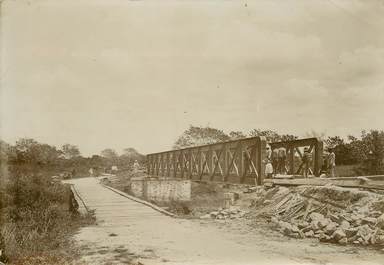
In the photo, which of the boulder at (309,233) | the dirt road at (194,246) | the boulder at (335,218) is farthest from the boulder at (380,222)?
the boulder at (309,233)

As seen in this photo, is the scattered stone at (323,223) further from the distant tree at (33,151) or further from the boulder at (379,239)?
the distant tree at (33,151)

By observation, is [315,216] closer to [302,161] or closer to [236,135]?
[236,135]

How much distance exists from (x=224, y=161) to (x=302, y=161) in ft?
9.89

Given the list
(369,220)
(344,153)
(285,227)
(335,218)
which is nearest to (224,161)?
(285,227)

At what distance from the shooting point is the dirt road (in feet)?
27.0

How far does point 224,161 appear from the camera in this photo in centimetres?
1295

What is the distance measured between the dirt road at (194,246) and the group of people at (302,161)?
3751 millimetres

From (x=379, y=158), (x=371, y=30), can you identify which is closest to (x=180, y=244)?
(x=371, y=30)

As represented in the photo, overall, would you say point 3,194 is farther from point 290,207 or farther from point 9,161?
point 290,207

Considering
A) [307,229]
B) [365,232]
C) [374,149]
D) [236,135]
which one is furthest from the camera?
[374,149]

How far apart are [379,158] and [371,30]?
8.54m

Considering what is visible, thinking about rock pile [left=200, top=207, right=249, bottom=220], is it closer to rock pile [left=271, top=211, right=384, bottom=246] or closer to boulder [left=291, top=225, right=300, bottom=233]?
rock pile [left=271, top=211, right=384, bottom=246]

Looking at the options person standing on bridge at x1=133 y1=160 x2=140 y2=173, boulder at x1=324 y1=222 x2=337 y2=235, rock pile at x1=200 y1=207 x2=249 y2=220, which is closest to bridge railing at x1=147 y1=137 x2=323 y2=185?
rock pile at x1=200 y1=207 x2=249 y2=220

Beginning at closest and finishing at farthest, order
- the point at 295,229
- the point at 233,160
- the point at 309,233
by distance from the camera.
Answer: the point at 309,233
the point at 295,229
the point at 233,160
